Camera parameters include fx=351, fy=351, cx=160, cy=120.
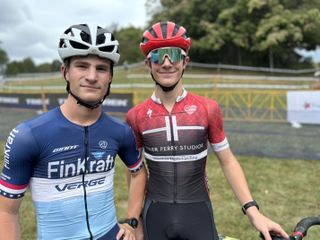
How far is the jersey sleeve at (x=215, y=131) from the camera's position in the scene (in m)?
2.99

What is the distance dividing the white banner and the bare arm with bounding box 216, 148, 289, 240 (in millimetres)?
12753

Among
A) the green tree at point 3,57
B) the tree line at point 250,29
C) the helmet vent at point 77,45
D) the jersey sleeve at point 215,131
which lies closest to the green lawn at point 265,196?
the jersey sleeve at point 215,131

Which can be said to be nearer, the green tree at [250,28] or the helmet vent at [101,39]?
the helmet vent at [101,39]

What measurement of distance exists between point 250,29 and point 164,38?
A: 5044 centimetres

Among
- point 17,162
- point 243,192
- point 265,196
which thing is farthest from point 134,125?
point 265,196

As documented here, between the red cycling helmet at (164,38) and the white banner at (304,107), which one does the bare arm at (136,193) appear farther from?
the white banner at (304,107)

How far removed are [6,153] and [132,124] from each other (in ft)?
3.95

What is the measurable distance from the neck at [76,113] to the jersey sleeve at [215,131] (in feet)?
3.64

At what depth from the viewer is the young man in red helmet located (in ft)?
9.57

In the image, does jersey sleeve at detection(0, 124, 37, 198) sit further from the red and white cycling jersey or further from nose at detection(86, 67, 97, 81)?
the red and white cycling jersey

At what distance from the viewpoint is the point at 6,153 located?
212 cm

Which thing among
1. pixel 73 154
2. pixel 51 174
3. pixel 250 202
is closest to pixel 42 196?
pixel 51 174

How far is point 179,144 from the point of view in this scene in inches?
118

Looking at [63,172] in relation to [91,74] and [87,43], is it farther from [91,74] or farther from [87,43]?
[87,43]
